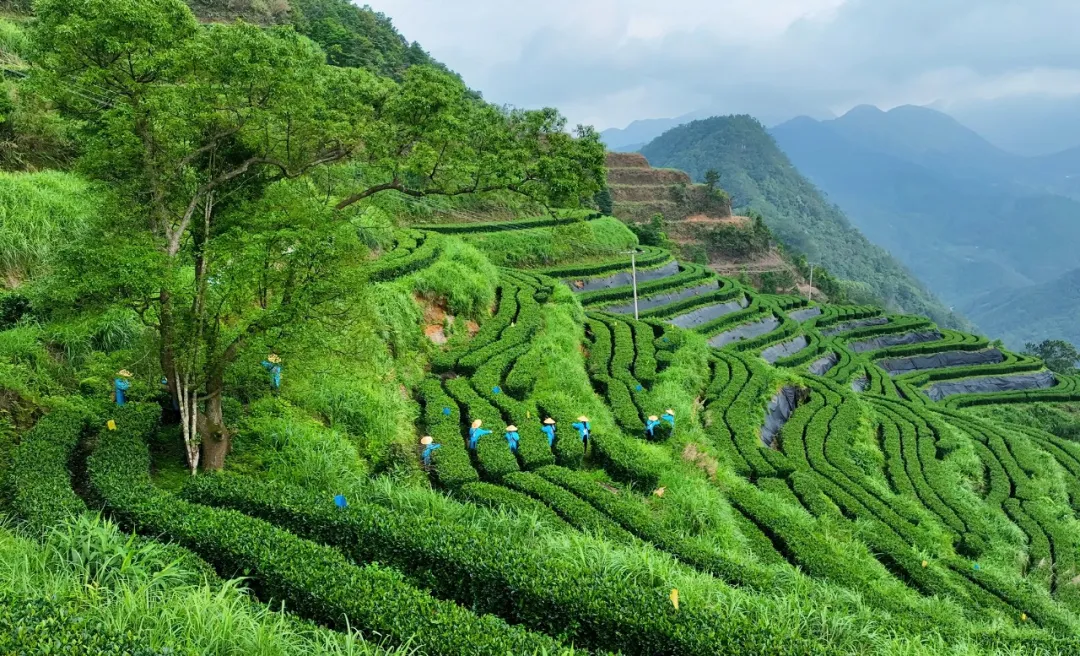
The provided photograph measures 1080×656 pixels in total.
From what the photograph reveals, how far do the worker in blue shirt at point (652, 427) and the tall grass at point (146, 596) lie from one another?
27.8 feet

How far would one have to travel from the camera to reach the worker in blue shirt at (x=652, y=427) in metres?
12.2

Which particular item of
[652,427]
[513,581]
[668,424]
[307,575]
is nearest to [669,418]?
[668,424]

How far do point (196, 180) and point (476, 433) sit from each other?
5.47 m

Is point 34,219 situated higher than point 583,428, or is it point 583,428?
point 34,219

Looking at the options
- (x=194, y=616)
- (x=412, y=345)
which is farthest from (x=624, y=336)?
(x=194, y=616)

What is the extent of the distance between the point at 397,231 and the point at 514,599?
50.9 feet

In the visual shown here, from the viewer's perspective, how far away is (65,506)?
549 centimetres

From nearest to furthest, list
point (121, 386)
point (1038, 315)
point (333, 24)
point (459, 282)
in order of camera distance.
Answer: point (121, 386), point (459, 282), point (333, 24), point (1038, 315)

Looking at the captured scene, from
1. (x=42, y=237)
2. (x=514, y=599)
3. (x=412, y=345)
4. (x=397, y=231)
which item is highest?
(x=397, y=231)

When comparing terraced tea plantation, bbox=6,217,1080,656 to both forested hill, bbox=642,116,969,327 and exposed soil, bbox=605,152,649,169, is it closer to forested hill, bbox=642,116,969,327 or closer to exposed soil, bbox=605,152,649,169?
exposed soil, bbox=605,152,649,169

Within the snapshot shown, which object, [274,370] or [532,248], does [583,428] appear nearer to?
[274,370]

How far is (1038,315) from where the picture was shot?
124875mm

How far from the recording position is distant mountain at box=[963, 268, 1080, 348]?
116938 millimetres

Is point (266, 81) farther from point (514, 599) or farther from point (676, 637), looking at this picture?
point (676, 637)
